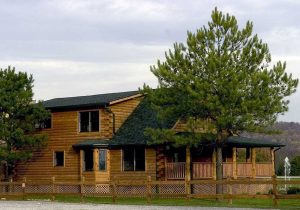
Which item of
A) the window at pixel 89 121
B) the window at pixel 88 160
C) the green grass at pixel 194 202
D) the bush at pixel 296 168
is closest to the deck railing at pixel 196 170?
the green grass at pixel 194 202

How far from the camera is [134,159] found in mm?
43219

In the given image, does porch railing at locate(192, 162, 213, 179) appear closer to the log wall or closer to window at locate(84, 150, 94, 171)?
the log wall

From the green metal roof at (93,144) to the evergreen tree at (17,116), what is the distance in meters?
2.69

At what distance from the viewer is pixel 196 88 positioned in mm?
34594

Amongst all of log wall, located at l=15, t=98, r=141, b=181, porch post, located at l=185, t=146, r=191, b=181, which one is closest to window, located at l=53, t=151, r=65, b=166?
log wall, located at l=15, t=98, r=141, b=181

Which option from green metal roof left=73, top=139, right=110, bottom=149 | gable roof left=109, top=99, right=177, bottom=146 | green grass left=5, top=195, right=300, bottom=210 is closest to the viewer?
green grass left=5, top=195, right=300, bottom=210

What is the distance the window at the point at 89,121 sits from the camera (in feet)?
145

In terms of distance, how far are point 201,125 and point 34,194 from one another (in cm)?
1345

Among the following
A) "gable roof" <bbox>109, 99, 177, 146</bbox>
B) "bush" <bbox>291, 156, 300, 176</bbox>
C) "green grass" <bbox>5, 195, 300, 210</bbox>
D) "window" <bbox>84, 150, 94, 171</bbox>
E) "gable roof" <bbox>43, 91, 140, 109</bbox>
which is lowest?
"green grass" <bbox>5, 195, 300, 210</bbox>

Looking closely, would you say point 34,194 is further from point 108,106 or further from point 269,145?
point 269,145

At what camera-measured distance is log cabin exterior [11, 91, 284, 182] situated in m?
42.0

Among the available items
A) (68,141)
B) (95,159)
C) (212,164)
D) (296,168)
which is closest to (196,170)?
(212,164)

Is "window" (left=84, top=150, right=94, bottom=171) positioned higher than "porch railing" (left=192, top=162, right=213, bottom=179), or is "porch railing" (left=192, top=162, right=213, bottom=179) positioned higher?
"window" (left=84, top=150, right=94, bottom=171)

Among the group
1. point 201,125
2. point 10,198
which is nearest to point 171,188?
point 201,125
